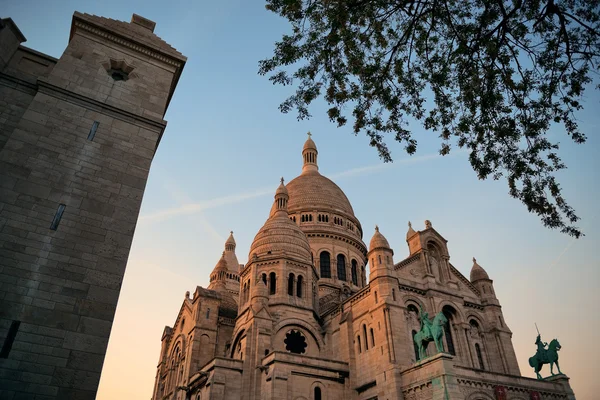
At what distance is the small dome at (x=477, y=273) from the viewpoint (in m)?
33.5

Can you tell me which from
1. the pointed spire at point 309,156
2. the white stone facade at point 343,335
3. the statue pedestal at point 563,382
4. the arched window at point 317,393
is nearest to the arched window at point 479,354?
the white stone facade at point 343,335

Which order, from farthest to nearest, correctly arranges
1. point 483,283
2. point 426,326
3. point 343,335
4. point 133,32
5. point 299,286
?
point 299,286 < point 483,283 < point 343,335 < point 426,326 < point 133,32

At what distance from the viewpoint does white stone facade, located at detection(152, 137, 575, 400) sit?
24766 millimetres

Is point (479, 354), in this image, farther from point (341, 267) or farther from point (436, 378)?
point (341, 267)

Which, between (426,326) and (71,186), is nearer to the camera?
(71,186)

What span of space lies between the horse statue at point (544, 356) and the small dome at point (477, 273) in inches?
273

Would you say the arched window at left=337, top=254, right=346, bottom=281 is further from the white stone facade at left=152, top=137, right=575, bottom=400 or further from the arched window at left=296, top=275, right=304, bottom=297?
the arched window at left=296, top=275, right=304, bottom=297

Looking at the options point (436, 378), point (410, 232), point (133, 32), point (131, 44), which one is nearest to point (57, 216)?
point (131, 44)

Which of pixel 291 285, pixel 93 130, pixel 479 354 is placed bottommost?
pixel 479 354

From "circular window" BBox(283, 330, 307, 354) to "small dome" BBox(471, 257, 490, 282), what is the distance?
14.4 metres

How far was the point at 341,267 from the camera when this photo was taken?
44.2m

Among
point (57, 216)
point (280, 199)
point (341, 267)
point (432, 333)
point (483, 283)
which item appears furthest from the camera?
point (341, 267)

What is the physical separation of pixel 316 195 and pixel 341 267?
366 inches

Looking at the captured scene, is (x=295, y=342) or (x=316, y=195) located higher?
(x=316, y=195)
